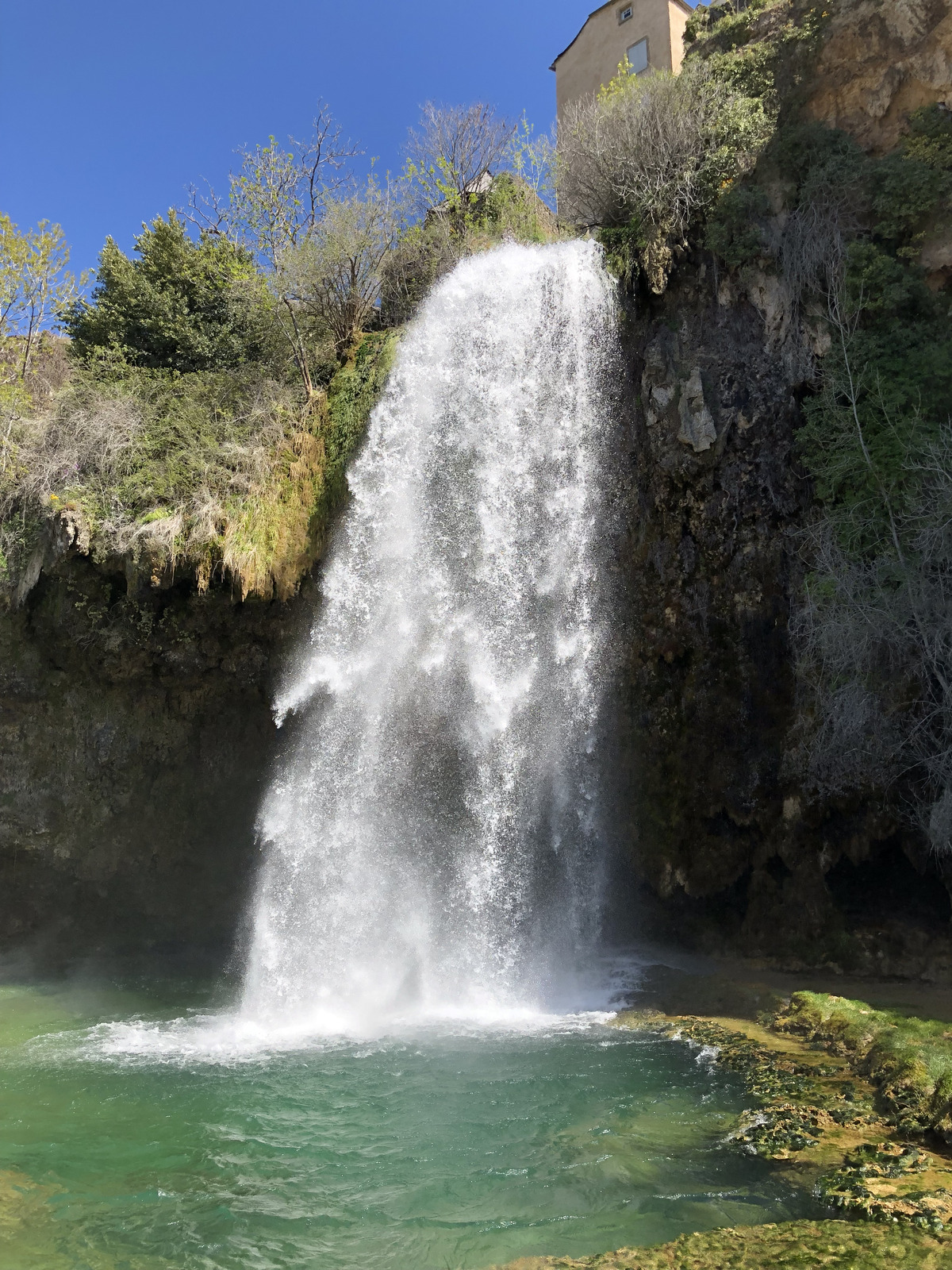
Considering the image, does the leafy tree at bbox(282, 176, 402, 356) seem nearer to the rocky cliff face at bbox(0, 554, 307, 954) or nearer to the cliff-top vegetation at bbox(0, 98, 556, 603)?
the cliff-top vegetation at bbox(0, 98, 556, 603)

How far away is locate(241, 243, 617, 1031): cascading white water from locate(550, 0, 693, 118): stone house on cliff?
16334mm

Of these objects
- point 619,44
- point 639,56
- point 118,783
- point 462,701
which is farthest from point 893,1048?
point 619,44

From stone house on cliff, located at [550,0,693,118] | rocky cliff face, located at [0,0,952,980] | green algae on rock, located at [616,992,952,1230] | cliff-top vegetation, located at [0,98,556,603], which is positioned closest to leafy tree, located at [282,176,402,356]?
cliff-top vegetation, located at [0,98,556,603]

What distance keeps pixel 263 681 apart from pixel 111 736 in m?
3.13

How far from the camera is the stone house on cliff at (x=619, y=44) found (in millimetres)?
26125

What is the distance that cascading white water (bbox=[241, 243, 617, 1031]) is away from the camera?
42.0 feet

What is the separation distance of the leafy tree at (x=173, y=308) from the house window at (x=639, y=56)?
1537cm

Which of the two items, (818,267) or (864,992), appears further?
(818,267)

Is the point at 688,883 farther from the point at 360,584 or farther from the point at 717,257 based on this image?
the point at 717,257

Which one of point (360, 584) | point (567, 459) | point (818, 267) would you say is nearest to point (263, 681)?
point (360, 584)

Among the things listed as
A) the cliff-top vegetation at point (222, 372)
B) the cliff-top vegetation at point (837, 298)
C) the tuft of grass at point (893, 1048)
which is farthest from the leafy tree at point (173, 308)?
the tuft of grass at point (893, 1048)

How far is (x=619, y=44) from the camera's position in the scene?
2747 cm

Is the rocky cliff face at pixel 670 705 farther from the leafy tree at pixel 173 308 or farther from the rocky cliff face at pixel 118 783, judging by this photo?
the leafy tree at pixel 173 308

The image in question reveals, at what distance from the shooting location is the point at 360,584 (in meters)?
14.1
